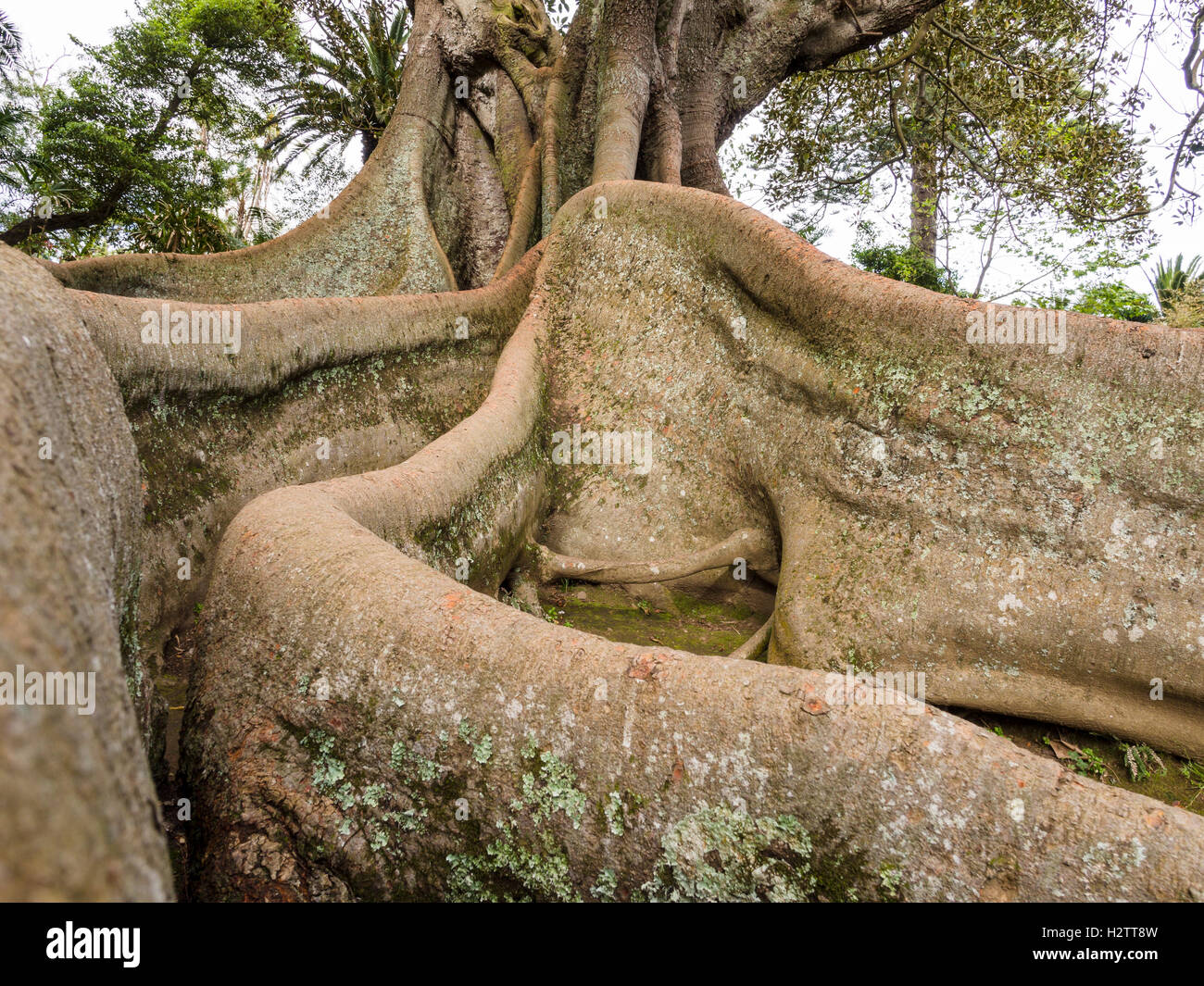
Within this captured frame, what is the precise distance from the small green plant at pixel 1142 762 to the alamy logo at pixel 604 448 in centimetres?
259

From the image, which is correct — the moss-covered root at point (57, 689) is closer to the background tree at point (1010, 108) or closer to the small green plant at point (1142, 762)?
the small green plant at point (1142, 762)

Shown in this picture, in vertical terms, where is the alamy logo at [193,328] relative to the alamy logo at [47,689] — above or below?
above

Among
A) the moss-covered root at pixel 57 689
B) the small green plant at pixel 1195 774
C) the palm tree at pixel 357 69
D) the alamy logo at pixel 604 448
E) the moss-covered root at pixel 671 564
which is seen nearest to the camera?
the moss-covered root at pixel 57 689

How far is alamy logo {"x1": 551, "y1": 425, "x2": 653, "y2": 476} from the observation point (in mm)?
4125

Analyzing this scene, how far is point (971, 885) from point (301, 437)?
11.3ft

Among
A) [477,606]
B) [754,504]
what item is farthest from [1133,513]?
[477,606]

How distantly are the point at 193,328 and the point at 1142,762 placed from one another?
4.46 meters

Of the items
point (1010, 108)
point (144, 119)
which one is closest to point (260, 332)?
point (1010, 108)

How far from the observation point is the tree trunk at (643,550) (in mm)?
1604

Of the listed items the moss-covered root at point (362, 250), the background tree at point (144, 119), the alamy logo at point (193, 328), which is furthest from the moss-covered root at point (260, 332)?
the background tree at point (144, 119)

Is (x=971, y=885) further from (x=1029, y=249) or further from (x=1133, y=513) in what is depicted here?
(x=1029, y=249)

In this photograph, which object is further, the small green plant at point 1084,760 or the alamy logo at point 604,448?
the alamy logo at point 604,448
